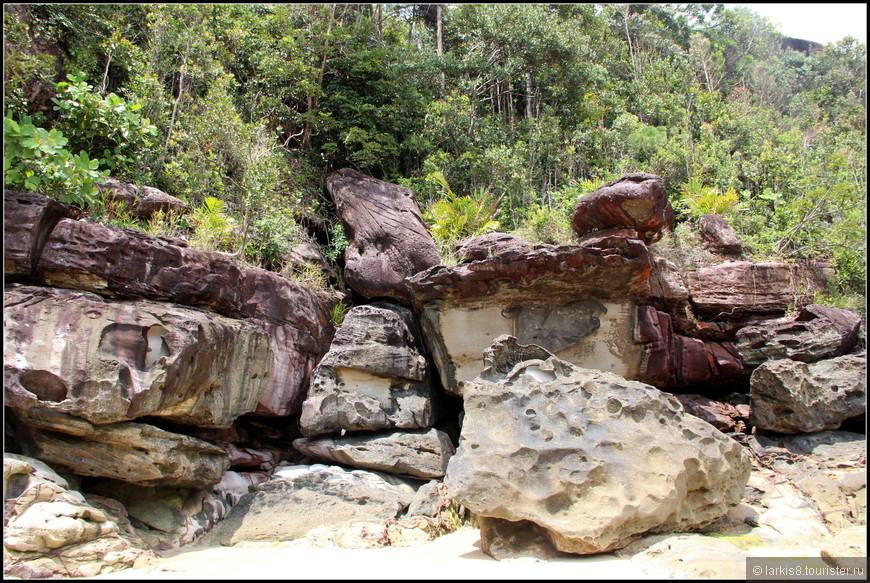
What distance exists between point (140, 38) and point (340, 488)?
33.1ft

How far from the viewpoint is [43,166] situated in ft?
21.5

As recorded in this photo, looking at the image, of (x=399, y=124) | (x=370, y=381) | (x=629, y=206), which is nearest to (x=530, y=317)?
(x=629, y=206)

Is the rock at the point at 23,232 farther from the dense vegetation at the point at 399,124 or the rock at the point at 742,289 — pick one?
the rock at the point at 742,289

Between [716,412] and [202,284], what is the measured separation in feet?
26.0

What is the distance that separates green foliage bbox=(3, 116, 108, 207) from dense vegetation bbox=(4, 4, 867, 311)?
25mm

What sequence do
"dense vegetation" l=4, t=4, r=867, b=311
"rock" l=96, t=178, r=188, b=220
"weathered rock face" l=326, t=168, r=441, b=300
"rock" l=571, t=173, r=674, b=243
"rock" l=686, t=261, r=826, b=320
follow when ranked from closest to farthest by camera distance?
1. "rock" l=96, t=178, r=188, b=220
2. "dense vegetation" l=4, t=4, r=867, b=311
3. "rock" l=571, t=173, r=674, b=243
4. "rock" l=686, t=261, r=826, b=320
5. "weathered rock face" l=326, t=168, r=441, b=300

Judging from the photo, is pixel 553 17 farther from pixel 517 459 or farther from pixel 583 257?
pixel 517 459

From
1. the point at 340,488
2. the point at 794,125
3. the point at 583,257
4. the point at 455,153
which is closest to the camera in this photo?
the point at 340,488

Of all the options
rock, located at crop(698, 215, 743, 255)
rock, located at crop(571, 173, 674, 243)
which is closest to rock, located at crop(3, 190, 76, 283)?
rock, located at crop(571, 173, 674, 243)

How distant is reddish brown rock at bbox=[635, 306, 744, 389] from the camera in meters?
8.95

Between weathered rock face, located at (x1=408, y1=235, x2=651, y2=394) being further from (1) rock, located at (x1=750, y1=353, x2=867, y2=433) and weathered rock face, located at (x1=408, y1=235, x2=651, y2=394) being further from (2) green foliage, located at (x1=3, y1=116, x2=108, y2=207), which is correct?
(2) green foliage, located at (x1=3, y1=116, x2=108, y2=207)

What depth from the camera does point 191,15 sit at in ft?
37.9

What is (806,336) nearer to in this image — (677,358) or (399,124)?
(677,358)

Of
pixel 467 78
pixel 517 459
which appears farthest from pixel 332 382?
pixel 467 78
